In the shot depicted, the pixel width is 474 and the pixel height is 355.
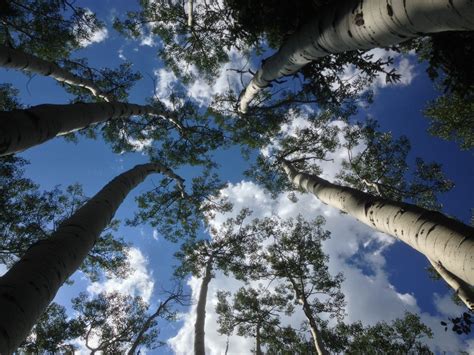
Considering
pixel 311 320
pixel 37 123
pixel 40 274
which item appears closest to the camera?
pixel 40 274

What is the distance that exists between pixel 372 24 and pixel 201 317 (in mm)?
10778

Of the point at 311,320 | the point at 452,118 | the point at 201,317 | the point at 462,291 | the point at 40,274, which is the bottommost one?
the point at 40,274

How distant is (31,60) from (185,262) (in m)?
10.3

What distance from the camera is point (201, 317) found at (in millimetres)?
10727

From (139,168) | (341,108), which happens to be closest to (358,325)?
(341,108)

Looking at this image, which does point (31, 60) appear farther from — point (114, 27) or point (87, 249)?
point (87, 249)

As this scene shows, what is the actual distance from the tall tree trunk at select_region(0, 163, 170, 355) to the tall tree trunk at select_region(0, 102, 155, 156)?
0.85m

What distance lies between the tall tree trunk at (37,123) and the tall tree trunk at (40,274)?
0.85 m

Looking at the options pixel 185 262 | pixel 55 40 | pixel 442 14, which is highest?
pixel 55 40

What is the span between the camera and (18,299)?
5.67ft

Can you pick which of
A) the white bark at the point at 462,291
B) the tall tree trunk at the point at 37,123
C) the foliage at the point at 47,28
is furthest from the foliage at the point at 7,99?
the white bark at the point at 462,291

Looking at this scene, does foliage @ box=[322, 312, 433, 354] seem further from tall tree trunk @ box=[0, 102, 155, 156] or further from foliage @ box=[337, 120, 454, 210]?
tall tree trunk @ box=[0, 102, 155, 156]

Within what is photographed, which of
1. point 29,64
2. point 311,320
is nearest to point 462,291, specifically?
point 311,320

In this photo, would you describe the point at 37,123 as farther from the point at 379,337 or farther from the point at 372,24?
the point at 379,337
